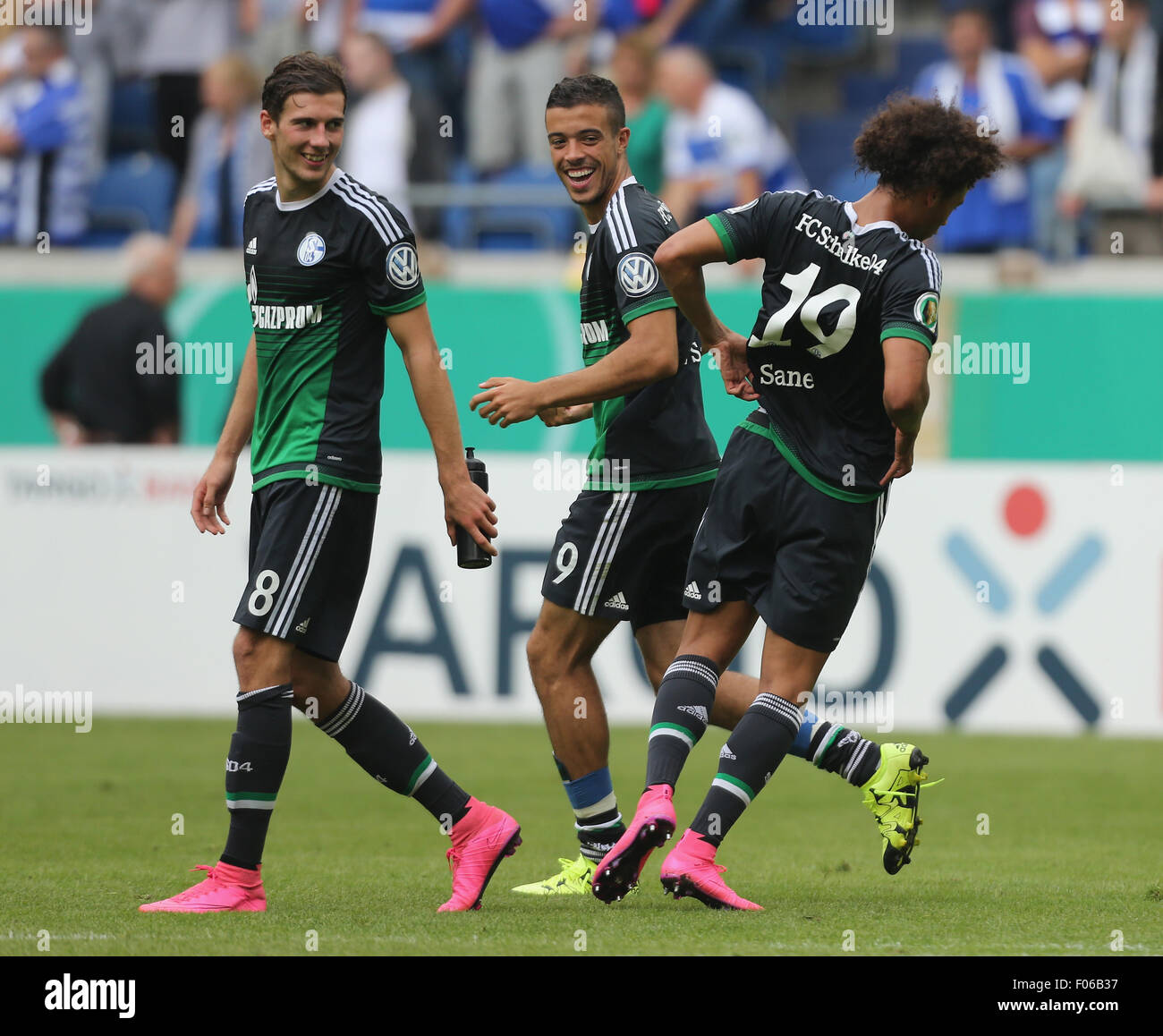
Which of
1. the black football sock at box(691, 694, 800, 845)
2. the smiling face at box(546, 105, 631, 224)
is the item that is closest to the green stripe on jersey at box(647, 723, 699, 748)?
the black football sock at box(691, 694, 800, 845)

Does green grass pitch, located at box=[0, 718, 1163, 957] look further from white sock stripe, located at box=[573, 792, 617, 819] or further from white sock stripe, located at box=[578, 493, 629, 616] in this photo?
white sock stripe, located at box=[578, 493, 629, 616]

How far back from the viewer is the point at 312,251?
5324 millimetres

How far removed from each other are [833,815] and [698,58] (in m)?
7.30

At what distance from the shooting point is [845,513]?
534 centimetres

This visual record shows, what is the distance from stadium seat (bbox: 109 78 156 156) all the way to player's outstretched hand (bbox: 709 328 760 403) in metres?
11.4

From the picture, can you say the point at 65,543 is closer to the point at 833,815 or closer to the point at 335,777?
the point at 335,777

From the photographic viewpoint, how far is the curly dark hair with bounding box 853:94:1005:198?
5215 millimetres

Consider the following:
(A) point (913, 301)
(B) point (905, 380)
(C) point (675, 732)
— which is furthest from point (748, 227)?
(C) point (675, 732)

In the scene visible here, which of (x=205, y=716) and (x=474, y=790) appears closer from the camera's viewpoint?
(x=474, y=790)

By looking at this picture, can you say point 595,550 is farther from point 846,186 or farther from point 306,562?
point 846,186

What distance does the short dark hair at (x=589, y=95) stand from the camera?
18.8 feet

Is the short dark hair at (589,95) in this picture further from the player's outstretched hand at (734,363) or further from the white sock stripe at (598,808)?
the white sock stripe at (598,808)

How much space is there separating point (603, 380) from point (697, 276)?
401 millimetres

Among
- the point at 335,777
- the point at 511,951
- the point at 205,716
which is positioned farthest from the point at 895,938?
the point at 205,716
